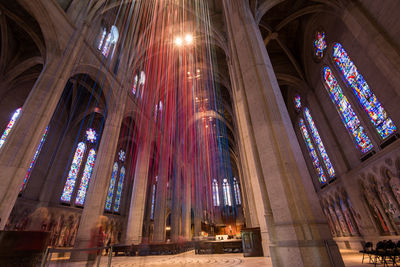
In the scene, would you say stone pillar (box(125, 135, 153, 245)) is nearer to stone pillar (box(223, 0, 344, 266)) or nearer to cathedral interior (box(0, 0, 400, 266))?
cathedral interior (box(0, 0, 400, 266))

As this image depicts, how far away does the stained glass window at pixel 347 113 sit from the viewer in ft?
33.2

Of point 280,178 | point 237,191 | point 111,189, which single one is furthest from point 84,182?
point 237,191

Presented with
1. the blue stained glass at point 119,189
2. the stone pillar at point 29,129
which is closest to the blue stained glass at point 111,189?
the blue stained glass at point 119,189

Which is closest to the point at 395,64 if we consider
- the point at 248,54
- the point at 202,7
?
the point at 248,54

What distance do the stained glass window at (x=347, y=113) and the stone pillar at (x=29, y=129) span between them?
1481 cm

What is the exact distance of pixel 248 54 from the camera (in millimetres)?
5016

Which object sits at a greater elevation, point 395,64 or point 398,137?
point 395,64

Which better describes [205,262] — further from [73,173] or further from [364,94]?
[73,173]

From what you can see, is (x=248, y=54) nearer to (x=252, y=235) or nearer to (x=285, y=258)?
(x=285, y=258)

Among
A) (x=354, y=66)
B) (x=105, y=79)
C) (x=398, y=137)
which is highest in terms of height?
(x=105, y=79)

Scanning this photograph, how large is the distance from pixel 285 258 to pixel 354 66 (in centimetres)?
1160

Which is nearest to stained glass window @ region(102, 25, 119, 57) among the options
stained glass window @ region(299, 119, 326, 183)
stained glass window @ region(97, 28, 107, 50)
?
stained glass window @ region(97, 28, 107, 50)

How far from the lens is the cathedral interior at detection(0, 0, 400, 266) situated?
4145mm

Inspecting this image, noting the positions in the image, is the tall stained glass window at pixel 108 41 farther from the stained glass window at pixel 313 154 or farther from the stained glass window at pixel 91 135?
the stained glass window at pixel 313 154
